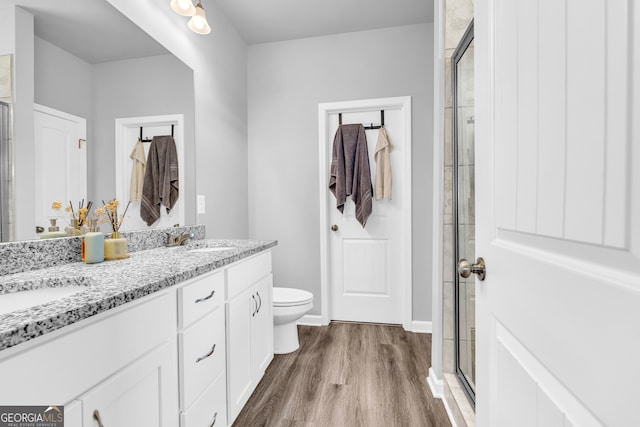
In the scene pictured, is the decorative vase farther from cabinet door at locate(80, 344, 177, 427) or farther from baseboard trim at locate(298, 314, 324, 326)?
baseboard trim at locate(298, 314, 324, 326)

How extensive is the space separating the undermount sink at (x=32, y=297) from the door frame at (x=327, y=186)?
6.66 ft

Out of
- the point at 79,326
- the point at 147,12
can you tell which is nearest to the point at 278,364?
the point at 79,326

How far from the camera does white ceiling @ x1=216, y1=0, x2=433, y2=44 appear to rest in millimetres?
2363

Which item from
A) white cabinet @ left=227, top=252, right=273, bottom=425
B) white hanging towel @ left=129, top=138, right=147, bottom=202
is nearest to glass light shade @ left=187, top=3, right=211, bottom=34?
white hanging towel @ left=129, top=138, right=147, bottom=202

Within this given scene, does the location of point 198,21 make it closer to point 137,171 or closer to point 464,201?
point 137,171

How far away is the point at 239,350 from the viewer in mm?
1526

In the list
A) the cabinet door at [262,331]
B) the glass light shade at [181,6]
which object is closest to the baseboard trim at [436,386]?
the cabinet door at [262,331]

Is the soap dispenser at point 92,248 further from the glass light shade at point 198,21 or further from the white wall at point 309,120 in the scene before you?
the white wall at point 309,120

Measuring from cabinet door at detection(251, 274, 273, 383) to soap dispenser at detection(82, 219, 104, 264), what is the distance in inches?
30.2

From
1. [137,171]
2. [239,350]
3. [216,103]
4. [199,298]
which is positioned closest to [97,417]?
[199,298]

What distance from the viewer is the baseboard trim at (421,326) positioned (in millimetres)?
2629

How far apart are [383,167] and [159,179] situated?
5.87 ft

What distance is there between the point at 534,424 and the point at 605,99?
22.0 inches

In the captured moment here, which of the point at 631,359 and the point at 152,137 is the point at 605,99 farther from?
the point at 152,137
